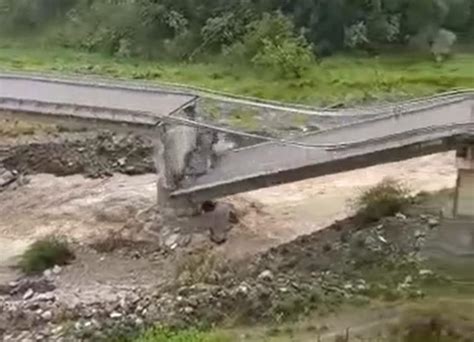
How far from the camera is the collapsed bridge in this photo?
34938 mm

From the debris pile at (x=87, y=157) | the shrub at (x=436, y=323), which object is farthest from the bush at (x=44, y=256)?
the shrub at (x=436, y=323)

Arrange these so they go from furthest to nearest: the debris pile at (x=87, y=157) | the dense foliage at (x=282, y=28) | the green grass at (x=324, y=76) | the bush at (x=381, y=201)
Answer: the dense foliage at (x=282, y=28) < the green grass at (x=324, y=76) < the debris pile at (x=87, y=157) < the bush at (x=381, y=201)

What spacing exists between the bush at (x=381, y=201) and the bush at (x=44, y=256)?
9202 millimetres

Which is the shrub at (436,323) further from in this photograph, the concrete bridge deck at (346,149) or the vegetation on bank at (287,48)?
the vegetation on bank at (287,48)

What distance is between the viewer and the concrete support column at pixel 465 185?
35.2m

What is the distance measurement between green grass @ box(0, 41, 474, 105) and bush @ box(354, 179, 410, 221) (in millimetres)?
9961

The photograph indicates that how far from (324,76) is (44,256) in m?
19.9

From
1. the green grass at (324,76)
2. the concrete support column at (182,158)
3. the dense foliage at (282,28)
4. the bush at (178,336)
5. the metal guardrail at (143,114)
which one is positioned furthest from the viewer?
the dense foliage at (282,28)

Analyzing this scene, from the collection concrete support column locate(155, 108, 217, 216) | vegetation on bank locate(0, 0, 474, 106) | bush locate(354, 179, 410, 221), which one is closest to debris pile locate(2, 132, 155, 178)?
vegetation on bank locate(0, 0, 474, 106)

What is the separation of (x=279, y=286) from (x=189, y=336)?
5.20 meters

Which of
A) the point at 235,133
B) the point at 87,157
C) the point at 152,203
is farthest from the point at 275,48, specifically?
the point at 235,133

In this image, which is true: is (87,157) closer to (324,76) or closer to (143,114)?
(143,114)

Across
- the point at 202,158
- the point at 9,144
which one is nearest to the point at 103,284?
the point at 202,158

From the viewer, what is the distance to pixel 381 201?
127 ft
